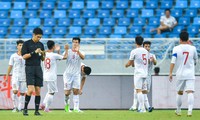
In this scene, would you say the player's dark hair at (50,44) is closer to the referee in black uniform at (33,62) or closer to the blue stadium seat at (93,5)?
the referee in black uniform at (33,62)

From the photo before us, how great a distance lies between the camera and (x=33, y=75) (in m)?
17.2

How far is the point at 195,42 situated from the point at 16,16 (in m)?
9.57

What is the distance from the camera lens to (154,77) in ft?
78.0

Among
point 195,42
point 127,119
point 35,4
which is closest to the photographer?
point 127,119

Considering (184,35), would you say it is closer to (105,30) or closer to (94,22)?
(105,30)

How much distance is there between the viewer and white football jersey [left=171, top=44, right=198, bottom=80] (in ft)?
56.4

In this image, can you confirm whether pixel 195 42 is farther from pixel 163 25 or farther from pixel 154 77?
pixel 163 25

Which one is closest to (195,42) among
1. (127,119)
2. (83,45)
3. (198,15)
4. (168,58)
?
(168,58)

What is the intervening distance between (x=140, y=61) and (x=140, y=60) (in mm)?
32

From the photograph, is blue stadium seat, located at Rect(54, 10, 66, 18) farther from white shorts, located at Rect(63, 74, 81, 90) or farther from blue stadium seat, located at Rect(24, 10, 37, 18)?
white shorts, located at Rect(63, 74, 81, 90)

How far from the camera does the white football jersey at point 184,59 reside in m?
17.2

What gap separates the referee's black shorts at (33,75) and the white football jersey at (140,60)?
10.1 ft

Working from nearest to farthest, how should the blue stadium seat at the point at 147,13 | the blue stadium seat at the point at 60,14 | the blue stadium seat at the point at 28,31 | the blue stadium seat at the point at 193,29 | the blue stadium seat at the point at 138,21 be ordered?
the blue stadium seat at the point at 193,29
the blue stadium seat at the point at 28,31
the blue stadium seat at the point at 138,21
the blue stadium seat at the point at 147,13
the blue stadium seat at the point at 60,14

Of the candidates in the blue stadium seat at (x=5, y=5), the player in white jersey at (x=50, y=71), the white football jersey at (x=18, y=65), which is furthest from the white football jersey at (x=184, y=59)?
the blue stadium seat at (x=5, y=5)
